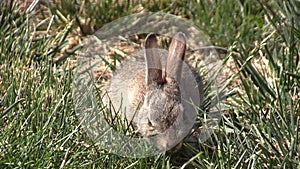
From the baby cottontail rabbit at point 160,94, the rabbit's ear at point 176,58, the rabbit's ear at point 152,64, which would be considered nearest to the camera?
the baby cottontail rabbit at point 160,94

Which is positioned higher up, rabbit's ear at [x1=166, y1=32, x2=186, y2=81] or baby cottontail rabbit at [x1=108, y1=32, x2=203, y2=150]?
rabbit's ear at [x1=166, y1=32, x2=186, y2=81]

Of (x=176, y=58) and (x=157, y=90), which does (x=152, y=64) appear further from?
(x=176, y=58)

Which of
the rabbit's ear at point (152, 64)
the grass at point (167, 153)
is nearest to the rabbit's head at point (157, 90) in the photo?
the rabbit's ear at point (152, 64)

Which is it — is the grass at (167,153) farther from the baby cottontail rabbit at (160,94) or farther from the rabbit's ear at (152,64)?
the rabbit's ear at (152,64)

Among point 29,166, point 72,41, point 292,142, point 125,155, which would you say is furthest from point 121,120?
point 72,41

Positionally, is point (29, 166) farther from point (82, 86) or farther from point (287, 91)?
point (287, 91)

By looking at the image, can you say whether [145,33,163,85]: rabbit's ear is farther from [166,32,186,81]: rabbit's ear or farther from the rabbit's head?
[166,32,186,81]: rabbit's ear

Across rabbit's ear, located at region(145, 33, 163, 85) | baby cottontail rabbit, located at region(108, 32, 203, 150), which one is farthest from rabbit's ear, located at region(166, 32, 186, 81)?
rabbit's ear, located at region(145, 33, 163, 85)
